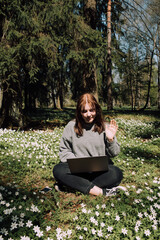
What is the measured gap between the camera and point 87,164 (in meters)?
2.63

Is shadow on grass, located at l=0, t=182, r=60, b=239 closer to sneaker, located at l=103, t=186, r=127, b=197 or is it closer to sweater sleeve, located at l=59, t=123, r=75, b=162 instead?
sweater sleeve, located at l=59, t=123, r=75, b=162

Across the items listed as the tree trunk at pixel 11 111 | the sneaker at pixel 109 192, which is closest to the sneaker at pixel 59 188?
the sneaker at pixel 109 192

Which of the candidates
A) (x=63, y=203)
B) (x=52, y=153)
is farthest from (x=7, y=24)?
(x=63, y=203)

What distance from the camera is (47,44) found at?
6602mm

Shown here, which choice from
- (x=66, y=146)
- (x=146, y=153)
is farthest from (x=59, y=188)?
(x=146, y=153)

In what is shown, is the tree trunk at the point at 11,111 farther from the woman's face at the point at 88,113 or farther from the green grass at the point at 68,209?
the woman's face at the point at 88,113

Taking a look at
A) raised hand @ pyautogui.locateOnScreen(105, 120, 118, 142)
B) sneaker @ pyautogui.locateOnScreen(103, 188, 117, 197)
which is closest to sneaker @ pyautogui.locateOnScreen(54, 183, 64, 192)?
sneaker @ pyautogui.locateOnScreen(103, 188, 117, 197)

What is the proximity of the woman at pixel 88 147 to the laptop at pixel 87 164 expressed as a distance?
219 mm

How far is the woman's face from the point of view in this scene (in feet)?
9.48

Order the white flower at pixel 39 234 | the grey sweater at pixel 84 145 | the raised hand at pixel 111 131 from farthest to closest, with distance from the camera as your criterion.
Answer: the grey sweater at pixel 84 145
the raised hand at pixel 111 131
the white flower at pixel 39 234

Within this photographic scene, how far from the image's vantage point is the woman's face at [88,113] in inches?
114

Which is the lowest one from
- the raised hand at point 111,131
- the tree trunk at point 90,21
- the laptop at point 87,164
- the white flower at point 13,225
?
the white flower at point 13,225

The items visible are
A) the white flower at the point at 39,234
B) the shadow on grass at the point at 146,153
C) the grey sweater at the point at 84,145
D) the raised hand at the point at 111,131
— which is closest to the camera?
the white flower at the point at 39,234

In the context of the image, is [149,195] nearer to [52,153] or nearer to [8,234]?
[8,234]
